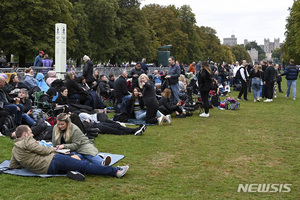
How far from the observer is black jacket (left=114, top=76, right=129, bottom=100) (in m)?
13.0

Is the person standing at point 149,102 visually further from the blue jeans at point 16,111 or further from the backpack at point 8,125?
the backpack at point 8,125

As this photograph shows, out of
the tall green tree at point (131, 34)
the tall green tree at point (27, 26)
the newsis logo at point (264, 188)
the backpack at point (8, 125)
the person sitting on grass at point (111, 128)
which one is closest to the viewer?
the newsis logo at point (264, 188)

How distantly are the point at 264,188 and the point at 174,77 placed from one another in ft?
29.5

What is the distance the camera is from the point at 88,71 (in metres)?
14.7

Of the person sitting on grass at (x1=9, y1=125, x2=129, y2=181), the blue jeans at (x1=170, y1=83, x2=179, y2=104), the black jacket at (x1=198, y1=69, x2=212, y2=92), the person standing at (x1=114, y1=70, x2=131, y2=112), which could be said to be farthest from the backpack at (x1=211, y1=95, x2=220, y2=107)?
the person sitting on grass at (x1=9, y1=125, x2=129, y2=181)

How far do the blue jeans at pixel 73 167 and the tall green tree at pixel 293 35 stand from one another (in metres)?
47.7

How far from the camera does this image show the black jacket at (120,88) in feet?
42.7

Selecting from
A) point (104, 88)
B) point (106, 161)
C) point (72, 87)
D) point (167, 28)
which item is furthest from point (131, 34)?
point (106, 161)

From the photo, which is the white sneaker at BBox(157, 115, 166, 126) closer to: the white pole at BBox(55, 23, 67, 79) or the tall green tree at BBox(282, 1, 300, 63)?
the white pole at BBox(55, 23, 67, 79)

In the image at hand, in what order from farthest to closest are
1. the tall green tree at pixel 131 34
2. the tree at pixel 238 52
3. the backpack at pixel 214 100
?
the tree at pixel 238 52 → the tall green tree at pixel 131 34 → the backpack at pixel 214 100

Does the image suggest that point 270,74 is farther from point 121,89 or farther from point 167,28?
point 167,28

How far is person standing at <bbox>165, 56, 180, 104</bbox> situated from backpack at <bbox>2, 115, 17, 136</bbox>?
6.55m

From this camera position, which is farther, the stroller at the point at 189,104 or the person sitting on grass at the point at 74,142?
the stroller at the point at 189,104

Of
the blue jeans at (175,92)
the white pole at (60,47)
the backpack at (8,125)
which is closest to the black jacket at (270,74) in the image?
the blue jeans at (175,92)
